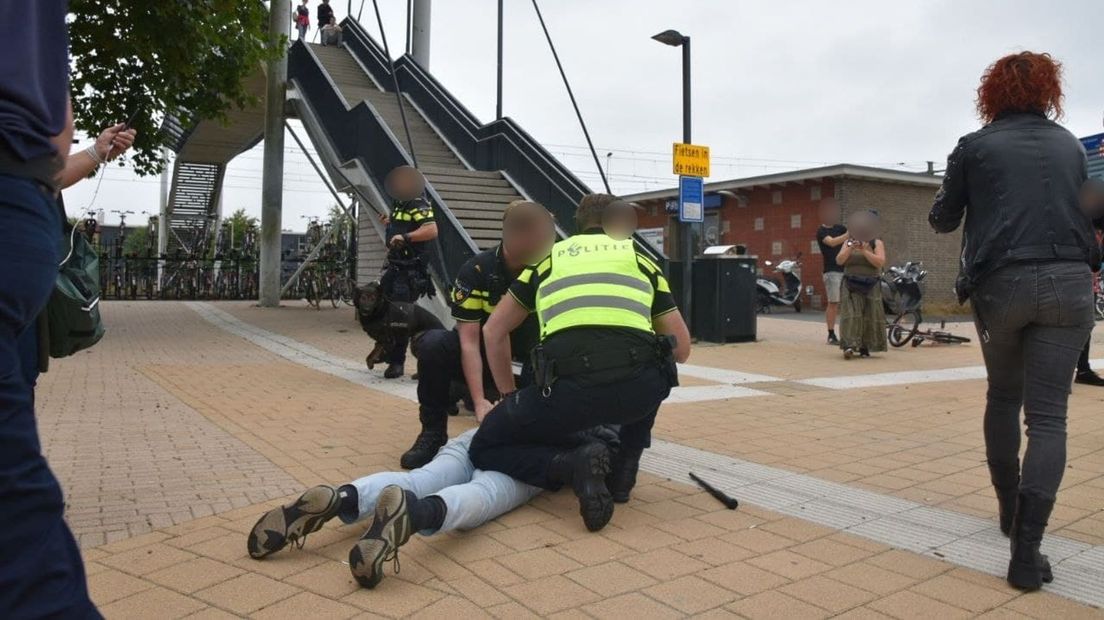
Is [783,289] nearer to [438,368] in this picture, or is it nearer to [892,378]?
[892,378]

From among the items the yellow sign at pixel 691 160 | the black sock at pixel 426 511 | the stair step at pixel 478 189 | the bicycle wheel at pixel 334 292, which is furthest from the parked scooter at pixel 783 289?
the black sock at pixel 426 511

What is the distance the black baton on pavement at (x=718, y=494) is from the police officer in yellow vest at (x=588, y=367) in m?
0.54

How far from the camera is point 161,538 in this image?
3.24 metres

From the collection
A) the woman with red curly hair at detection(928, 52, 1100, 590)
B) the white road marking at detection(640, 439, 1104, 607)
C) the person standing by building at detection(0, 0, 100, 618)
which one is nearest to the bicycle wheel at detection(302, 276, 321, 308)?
the white road marking at detection(640, 439, 1104, 607)

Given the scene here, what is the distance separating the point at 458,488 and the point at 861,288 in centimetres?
768

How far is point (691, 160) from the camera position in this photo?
12227 millimetres

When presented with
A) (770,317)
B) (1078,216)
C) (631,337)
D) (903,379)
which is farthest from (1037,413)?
(770,317)

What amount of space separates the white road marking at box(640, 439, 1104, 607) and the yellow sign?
25.7ft

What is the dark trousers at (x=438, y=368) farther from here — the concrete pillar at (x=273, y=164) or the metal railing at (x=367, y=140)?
the concrete pillar at (x=273, y=164)

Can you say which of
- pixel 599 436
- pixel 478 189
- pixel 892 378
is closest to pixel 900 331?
pixel 892 378

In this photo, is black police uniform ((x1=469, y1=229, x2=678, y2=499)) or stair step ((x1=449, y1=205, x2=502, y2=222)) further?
stair step ((x1=449, y1=205, x2=502, y2=222))

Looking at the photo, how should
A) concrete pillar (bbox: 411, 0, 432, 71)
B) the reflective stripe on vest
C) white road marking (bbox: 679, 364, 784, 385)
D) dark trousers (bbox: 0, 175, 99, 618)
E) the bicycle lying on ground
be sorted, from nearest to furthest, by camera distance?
dark trousers (bbox: 0, 175, 99, 618)
the reflective stripe on vest
white road marking (bbox: 679, 364, 784, 385)
the bicycle lying on ground
concrete pillar (bbox: 411, 0, 432, 71)

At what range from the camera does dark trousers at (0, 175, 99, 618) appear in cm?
138

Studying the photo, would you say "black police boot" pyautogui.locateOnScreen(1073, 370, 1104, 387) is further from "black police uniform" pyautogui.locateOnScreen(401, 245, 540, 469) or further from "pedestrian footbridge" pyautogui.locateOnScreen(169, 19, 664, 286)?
"black police uniform" pyautogui.locateOnScreen(401, 245, 540, 469)
